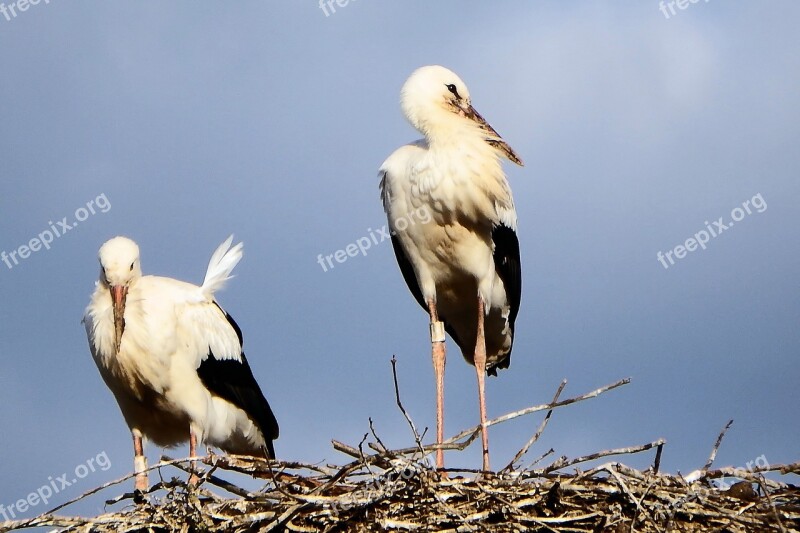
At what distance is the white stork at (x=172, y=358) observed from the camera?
6.98m

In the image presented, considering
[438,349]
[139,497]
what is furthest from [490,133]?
[139,497]

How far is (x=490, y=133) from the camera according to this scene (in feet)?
24.5

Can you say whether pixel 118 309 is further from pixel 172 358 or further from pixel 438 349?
pixel 438 349

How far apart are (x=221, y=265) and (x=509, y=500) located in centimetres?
251

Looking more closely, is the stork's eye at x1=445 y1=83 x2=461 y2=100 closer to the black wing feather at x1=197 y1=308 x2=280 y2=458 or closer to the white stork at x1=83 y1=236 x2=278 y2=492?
the white stork at x1=83 y1=236 x2=278 y2=492

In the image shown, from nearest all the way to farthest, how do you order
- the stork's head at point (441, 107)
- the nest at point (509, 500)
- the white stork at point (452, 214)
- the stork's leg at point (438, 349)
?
the nest at point (509, 500), the white stork at point (452, 214), the stork's head at point (441, 107), the stork's leg at point (438, 349)

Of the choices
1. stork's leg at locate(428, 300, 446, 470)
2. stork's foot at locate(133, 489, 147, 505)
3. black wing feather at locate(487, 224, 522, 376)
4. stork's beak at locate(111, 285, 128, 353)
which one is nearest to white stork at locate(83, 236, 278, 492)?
stork's beak at locate(111, 285, 128, 353)

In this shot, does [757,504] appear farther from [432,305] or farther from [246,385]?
[246,385]

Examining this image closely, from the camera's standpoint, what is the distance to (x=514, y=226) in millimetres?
7484

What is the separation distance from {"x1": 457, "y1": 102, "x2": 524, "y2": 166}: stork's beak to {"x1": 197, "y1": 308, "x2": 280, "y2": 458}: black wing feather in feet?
5.25

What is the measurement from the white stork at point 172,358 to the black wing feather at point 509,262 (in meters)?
1.33

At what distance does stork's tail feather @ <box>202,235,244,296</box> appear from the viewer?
7.50m

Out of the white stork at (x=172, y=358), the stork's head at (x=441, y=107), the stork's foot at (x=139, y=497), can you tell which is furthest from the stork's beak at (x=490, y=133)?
the stork's foot at (x=139, y=497)

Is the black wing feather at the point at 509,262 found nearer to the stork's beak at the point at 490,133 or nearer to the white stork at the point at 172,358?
the stork's beak at the point at 490,133
